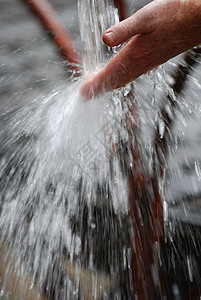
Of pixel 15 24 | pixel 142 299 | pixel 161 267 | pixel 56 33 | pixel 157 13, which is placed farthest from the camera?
pixel 15 24

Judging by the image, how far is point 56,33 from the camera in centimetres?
202

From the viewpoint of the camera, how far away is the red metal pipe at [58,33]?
1896 mm

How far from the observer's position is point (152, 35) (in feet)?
2.94

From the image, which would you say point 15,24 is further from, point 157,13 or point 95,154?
point 157,13

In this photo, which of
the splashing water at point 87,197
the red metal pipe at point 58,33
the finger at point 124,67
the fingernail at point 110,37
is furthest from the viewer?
the red metal pipe at point 58,33

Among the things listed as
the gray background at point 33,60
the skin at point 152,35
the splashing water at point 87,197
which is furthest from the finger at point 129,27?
the gray background at point 33,60

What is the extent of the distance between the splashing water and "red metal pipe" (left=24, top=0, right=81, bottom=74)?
0.22 metres

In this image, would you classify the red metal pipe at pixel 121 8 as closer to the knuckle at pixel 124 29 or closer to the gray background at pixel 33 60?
the gray background at pixel 33 60

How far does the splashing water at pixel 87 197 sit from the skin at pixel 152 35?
0.33 m

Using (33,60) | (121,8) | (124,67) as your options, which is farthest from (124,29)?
(33,60)

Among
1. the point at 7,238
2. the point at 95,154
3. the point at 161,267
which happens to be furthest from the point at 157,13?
the point at 7,238

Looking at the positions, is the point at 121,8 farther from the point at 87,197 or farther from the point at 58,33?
the point at 87,197

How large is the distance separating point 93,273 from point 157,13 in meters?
1.33

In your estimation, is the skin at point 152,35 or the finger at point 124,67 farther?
the finger at point 124,67
